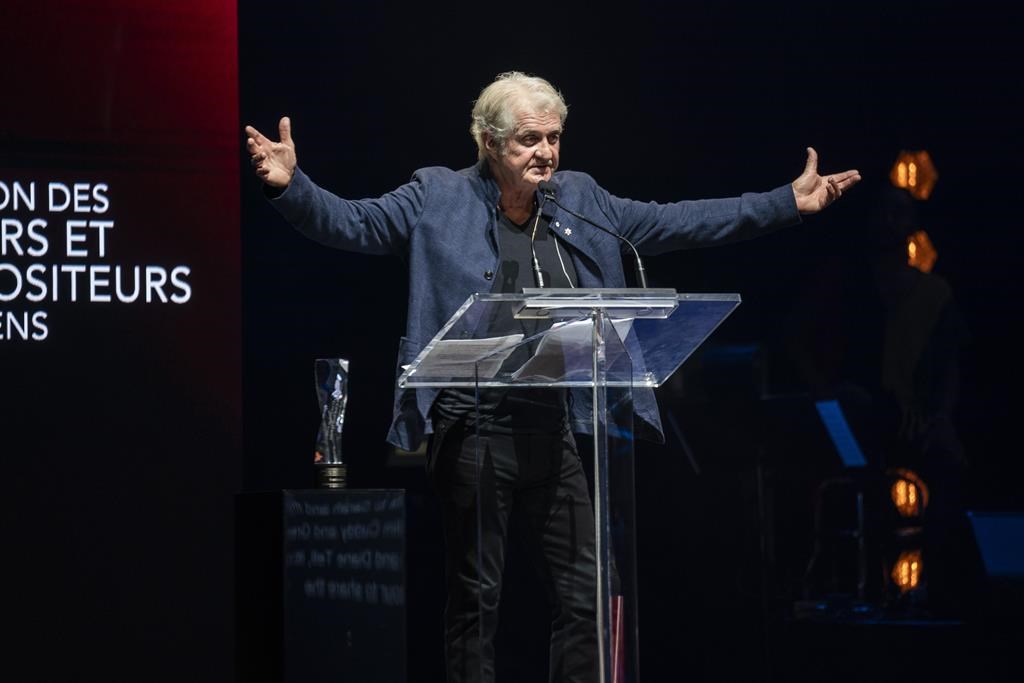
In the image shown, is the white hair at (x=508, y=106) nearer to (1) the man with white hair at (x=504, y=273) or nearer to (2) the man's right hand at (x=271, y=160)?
(1) the man with white hair at (x=504, y=273)

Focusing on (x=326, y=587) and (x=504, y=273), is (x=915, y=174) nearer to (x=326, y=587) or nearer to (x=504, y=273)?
(x=504, y=273)

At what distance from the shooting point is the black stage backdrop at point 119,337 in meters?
4.42

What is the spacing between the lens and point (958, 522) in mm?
5074

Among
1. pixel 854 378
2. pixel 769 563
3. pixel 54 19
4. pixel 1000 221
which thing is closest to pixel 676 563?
pixel 769 563

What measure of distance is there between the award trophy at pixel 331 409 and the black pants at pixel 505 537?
17.4 inches

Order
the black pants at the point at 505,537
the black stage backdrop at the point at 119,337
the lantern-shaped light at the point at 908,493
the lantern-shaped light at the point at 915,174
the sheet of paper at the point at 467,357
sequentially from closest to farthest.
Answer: the sheet of paper at the point at 467,357, the black pants at the point at 505,537, the black stage backdrop at the point at 119,337, the lantern-shaped light at the point at 915,174, the lantern-shaped light at the point at 908,493

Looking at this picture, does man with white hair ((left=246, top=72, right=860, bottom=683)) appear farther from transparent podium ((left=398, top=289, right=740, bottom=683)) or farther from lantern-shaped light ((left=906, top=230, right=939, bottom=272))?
lantern-shaped light ((left=906, top=230, right=939, bottom=272))

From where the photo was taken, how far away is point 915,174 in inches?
197

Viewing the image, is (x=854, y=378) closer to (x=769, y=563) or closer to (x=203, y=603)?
(x=769, y=563)

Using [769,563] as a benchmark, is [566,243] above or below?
above

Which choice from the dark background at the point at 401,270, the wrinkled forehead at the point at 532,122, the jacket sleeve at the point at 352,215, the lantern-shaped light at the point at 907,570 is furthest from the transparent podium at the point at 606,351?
the lantern-shaped light at the point at 907,570

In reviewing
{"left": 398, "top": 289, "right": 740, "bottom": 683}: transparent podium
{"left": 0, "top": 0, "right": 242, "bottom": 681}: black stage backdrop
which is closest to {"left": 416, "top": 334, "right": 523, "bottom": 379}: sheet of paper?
{"left": 398, "top": 289, "right": 740, "bottom": 683}: transparent podium

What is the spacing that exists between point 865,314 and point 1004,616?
1.19 meters

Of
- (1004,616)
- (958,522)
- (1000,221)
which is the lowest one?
(1004,616)
